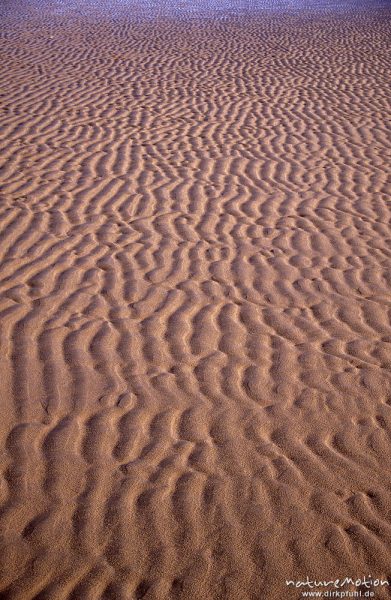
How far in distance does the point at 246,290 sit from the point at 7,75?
8.95 meters

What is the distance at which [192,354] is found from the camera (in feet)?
12.4

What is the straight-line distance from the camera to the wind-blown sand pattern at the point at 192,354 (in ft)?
8.45

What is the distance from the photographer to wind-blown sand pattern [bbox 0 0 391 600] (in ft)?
8.45

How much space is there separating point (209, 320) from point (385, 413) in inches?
54.1

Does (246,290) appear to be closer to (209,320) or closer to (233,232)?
(209,320)

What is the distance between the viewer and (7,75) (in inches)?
442

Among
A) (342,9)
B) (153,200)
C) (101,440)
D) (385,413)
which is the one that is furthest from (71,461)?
(342,9)

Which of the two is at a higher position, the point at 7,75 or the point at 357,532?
the point at 7,75

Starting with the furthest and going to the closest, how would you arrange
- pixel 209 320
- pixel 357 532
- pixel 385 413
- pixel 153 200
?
pixel 153 200
pixel 209 320
pixel 385 413
pixel 357 532

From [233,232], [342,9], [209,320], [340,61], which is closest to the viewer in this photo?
[209,320]

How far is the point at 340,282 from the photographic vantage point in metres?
4.68

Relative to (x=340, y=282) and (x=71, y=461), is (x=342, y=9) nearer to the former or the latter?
(x=340, y=282)

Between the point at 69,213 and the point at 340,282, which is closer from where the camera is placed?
the point at 340,282

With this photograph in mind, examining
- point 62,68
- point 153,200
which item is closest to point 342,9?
point 62,68
